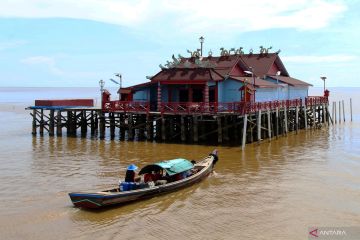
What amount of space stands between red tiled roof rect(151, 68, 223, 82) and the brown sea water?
19.0ft

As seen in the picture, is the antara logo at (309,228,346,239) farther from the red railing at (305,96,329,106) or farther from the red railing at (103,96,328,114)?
the red railing at (305,96,329,106)

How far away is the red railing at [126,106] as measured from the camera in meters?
36.2

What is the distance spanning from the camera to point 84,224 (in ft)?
52.3

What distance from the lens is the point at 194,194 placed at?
19.9 m

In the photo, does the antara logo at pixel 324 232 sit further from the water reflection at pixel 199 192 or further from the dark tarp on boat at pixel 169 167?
the dark tarp on boat at pixel 169 167

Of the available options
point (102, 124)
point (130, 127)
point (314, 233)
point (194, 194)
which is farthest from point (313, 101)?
point (314, 233)

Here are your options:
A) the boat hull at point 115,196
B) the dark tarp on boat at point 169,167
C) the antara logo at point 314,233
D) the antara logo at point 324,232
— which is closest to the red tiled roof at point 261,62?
the dark tarp on boat at point 169,167

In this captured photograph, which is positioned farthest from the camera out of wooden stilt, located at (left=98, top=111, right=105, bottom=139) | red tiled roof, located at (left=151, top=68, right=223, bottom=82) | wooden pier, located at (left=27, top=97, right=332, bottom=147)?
wooden stilt, located at (left=98, top=111, right=105, bottom=139)

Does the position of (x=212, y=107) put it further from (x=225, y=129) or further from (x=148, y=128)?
(x=148, y=128)

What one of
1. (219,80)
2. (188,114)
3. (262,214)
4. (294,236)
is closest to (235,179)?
(262,214)

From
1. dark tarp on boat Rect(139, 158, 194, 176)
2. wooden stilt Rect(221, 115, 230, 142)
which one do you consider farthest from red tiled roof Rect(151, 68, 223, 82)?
dark tarp on boat Rect(139, 158, 194, 176)

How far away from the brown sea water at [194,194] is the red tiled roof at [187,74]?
19.0 ft

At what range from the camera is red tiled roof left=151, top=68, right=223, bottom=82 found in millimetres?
35469

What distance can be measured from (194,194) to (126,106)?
18.1m
